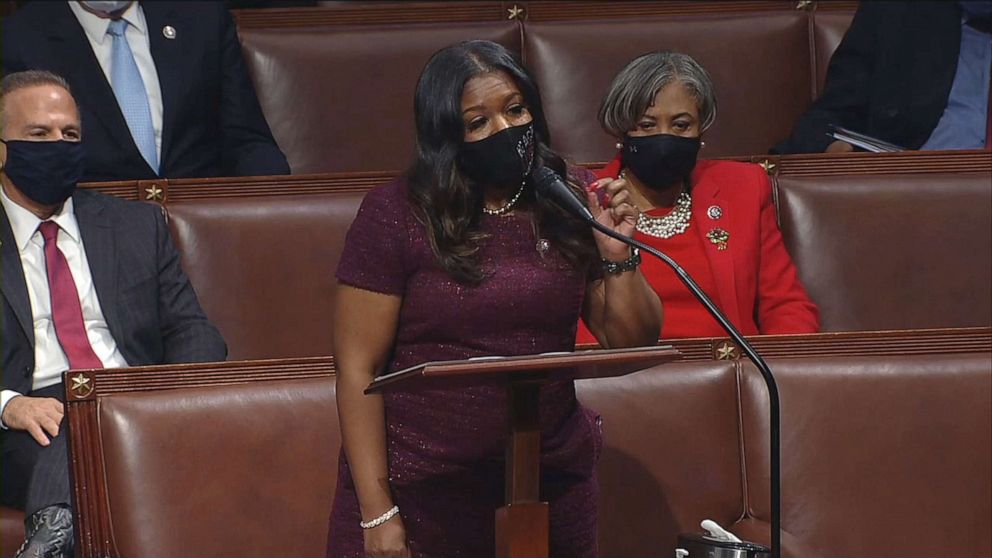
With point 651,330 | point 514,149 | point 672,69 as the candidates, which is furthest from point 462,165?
point 672,69

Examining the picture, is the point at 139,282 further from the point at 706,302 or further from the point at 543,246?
the point at 706,302

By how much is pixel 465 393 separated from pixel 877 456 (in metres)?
0.50

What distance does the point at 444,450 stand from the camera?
1205 mm

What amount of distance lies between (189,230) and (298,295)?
0.16m

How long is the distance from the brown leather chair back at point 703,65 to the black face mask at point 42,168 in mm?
784

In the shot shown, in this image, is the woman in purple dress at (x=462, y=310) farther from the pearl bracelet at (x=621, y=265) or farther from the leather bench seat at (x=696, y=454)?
the leather bench seat at (x=696, y=454)

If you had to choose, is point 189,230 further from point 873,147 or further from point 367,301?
point 873,147

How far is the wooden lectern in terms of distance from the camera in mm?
958

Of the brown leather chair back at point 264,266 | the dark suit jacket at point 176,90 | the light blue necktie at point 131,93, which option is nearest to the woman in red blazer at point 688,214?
the brown leather chair back at point 264,266

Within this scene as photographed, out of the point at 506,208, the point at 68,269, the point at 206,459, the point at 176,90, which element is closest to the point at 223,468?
the point at 206,459

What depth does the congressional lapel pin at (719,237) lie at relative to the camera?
5.96 ft

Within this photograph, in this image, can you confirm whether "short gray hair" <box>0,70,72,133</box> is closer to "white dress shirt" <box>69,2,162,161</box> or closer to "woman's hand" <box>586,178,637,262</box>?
"white dress shirt" <box>69,2,162,161</box>

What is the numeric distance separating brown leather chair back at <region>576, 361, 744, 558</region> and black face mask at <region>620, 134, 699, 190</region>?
37 centimetres

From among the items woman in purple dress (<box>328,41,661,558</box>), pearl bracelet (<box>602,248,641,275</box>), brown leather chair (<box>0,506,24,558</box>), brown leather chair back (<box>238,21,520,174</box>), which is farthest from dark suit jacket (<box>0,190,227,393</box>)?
pearl bracelet (<box>602,248,641,275</box>)
